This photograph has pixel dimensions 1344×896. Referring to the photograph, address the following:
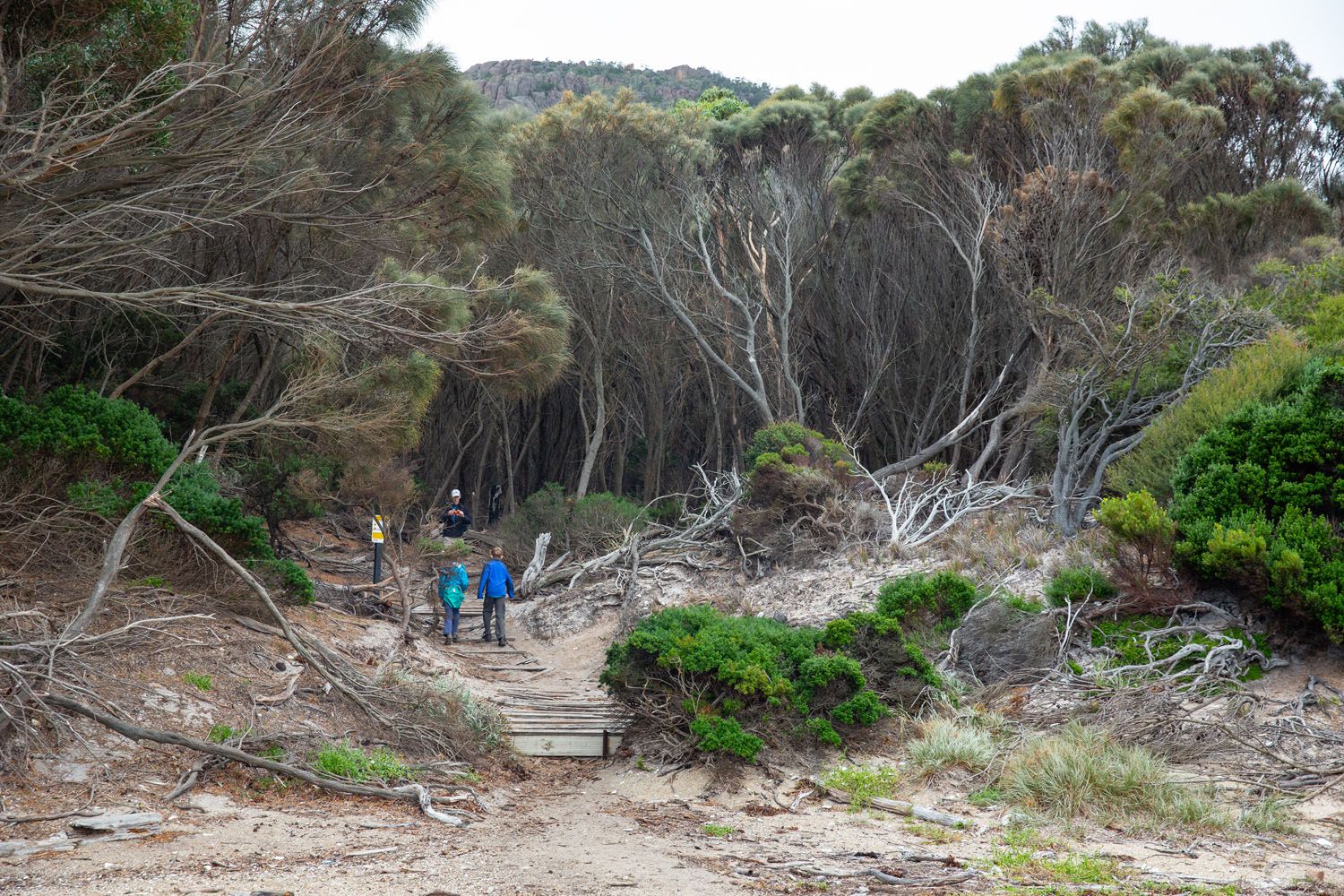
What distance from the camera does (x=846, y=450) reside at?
17.6 meters

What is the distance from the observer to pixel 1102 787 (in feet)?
22.6

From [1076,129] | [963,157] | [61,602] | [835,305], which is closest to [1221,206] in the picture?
[1076,129]

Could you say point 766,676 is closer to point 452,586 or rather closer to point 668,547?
point 452,586

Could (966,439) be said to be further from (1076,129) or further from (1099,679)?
(1099,679)

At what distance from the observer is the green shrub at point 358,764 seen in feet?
25.0

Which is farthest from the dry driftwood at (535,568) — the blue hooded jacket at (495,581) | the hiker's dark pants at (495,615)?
the blue hooded jacket at (495,581)

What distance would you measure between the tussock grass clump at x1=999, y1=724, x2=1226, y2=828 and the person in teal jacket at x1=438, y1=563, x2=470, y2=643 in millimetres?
8324

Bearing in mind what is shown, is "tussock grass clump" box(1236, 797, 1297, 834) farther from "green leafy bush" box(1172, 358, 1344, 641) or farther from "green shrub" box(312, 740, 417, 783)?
"green shrub" box(312, 740, 417, 783)

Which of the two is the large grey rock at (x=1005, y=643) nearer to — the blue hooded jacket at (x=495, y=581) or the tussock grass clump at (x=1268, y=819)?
the tussock grass clump at (x=1268, y=819)

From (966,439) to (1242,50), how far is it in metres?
9.95

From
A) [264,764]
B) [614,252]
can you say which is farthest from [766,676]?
[614,252]

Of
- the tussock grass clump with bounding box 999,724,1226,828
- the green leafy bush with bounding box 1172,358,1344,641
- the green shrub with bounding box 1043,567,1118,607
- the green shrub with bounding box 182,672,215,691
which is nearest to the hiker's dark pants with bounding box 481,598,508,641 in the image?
the green shrub with bounding box 182,672,215,691

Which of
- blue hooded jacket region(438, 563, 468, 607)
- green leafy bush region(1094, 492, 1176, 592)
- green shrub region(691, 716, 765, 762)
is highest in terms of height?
green leafy bush region(1094, 492, 1176, 592)

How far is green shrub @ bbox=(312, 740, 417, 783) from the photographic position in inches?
299
